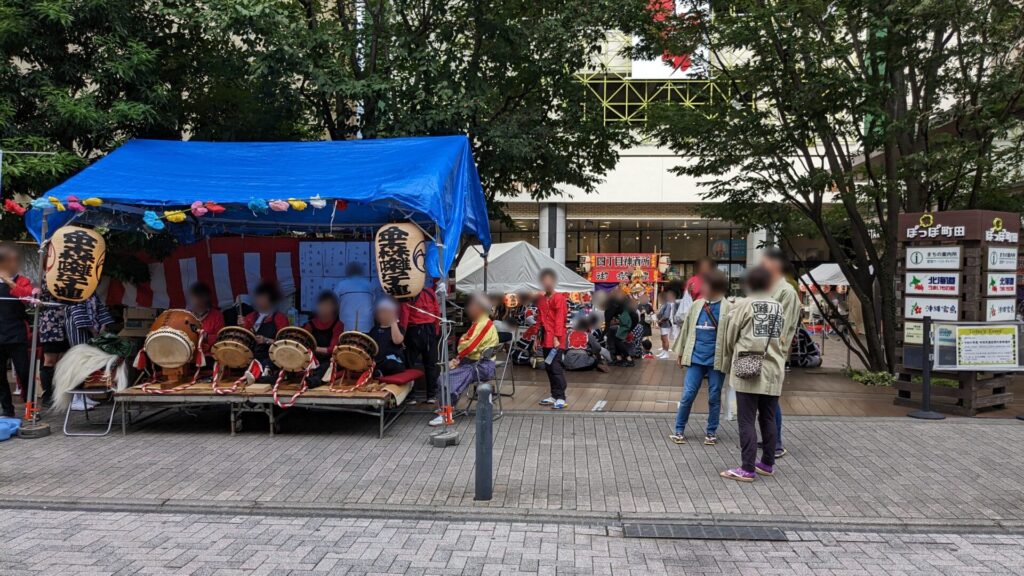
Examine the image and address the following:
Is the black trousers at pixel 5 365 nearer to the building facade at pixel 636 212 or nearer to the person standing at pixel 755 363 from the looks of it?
the person standing at pixel 755 363

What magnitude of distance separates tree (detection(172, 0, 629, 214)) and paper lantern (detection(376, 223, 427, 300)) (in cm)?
375

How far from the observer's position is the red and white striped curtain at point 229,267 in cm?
991

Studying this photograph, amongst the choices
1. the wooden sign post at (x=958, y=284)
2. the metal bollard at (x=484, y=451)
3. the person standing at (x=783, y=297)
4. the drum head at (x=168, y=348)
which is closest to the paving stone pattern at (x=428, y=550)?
the metal bollard at (x=484, y=451)

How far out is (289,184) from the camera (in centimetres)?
720

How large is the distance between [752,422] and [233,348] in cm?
544

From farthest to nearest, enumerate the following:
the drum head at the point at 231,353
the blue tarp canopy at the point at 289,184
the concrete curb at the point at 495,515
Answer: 1. the drum head at the point at 231,353
2. the blue tarp canopy at the point at 289,184
3. the concrete curb at the point at 495,515

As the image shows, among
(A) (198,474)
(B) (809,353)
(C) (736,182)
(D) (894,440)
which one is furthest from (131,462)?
(B) (809,353)

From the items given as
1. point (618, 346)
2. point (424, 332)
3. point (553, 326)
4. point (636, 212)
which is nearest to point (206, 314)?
point (424, 332)

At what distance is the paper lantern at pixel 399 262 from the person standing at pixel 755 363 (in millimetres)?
3038

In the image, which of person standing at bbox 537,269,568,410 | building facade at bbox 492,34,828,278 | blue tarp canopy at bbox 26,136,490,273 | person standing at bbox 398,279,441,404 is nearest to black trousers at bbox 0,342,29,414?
blue tarp canopy at bbox 26,136,490,273

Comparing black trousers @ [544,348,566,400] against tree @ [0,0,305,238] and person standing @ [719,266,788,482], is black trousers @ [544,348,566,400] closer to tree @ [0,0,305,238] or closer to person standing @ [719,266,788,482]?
person standing @ [719,266,788,482]

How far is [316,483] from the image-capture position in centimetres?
559

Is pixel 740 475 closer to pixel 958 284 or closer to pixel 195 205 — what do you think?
pixel 958 284

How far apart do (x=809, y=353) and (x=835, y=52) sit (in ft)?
21.0
